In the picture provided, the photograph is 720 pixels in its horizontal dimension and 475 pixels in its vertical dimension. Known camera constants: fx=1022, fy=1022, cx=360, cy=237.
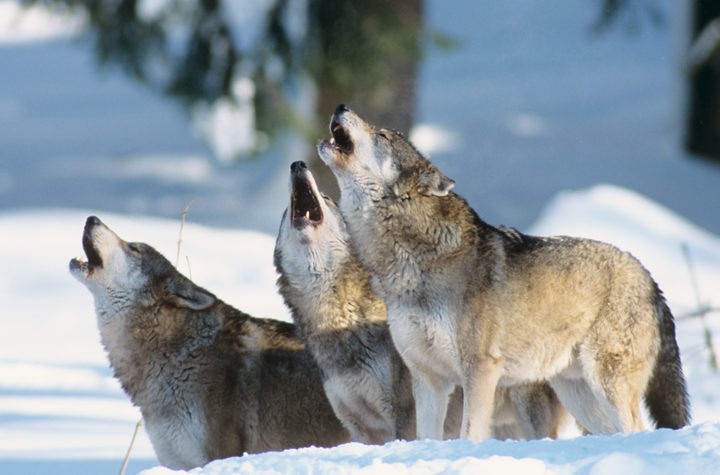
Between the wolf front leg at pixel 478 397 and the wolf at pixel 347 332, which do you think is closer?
the wolf front leg at pixel 478 397

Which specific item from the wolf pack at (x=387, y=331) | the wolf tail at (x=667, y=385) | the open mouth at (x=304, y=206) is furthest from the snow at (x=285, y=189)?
the open mouth at (x=304, y=206)

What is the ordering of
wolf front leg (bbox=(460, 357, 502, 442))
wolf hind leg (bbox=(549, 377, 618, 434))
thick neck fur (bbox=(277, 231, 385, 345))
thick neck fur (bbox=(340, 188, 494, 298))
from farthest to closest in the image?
thick neck fur (bbox=(277, 231, 385, 345))
wolf hind leg (bbox=(549, 377, 618, 434))
thick neck fur (bbox=(340, 188, 494, 298))
wolf front leg (bbox=(460, 357, 502, 442))

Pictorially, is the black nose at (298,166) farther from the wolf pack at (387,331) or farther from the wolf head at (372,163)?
the wolf head at (372,163)

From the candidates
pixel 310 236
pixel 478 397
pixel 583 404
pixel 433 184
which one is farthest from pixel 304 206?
pixel 583 404

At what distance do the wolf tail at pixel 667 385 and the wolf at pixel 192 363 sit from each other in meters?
1.57

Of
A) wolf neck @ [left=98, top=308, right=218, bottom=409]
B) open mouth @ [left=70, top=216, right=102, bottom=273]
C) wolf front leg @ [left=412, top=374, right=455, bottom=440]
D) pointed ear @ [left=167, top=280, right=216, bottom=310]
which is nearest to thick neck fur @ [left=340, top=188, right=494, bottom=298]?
wolf front leg @ [left=412, top=374, right=455, bottom=440]

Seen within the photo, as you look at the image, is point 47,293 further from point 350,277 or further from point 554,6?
point 554,6

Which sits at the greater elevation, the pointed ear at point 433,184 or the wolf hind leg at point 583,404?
the pointed ear at point 433,184

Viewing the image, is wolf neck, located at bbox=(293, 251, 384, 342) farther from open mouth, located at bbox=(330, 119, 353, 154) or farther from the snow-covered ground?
the snow-covered ground

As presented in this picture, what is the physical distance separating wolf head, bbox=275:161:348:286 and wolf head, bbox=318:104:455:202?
36 centimetres

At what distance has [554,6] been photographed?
96.1ft

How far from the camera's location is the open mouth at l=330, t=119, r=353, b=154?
14.9ft

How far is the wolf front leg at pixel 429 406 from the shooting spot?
15.0ft

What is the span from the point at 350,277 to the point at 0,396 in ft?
10.4
